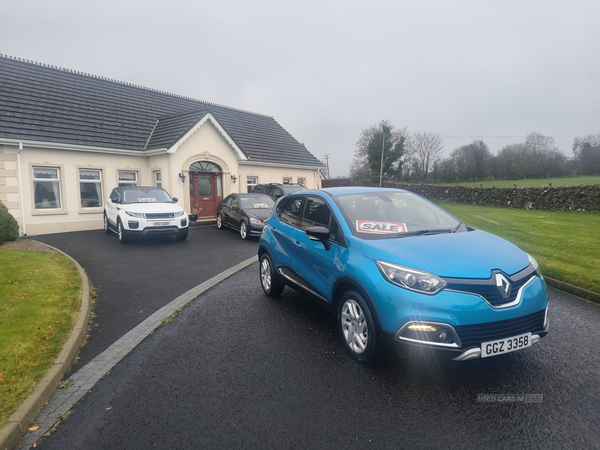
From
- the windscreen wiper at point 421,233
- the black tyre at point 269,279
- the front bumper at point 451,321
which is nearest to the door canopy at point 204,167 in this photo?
the black tyre at point 269,279

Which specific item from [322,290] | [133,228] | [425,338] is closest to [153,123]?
[133,228]

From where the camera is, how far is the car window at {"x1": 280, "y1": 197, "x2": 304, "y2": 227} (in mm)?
5477

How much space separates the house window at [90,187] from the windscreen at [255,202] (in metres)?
6.62

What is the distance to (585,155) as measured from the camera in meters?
41.0

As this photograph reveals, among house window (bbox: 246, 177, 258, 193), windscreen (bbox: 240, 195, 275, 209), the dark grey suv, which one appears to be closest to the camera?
windscreen (bbox: 240, 195, 275, 209)

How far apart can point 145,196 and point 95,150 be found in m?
4.90

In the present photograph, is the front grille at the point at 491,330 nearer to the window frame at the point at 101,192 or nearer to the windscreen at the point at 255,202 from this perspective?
the windscreen at the point at 255,202

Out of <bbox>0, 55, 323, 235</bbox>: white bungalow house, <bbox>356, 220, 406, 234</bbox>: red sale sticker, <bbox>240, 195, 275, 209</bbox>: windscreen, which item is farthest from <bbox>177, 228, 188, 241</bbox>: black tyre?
<bbox>356, 220, 406, 234</bbox>: red sale sticker

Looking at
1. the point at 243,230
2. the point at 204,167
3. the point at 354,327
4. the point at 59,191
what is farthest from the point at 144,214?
the point at 354,327

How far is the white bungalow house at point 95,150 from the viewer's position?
46.2 feet

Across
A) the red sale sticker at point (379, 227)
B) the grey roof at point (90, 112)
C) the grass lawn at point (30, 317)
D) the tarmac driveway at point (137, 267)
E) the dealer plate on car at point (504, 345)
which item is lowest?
the tarmac driveway at point (137, 267)

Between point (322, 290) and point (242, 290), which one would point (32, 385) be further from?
point (242, 290)

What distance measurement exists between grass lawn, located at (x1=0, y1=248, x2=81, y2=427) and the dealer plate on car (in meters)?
3.86

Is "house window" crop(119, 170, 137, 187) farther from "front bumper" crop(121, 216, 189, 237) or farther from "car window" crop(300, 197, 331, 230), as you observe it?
"car window" crop(300, 197, 331, 230)
